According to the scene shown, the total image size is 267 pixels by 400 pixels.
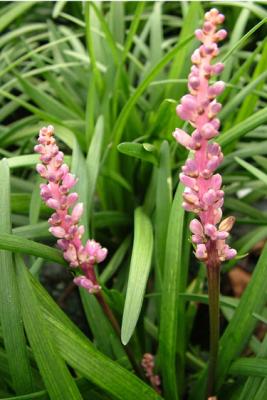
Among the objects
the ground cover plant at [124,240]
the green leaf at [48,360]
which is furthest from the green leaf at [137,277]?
the green leaf at [48,360]

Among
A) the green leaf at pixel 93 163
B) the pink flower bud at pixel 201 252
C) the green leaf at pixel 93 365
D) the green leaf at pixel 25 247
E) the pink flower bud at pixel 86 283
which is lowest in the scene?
the green leaf at pixel 93 365

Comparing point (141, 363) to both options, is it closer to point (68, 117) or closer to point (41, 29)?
point (68, 117)

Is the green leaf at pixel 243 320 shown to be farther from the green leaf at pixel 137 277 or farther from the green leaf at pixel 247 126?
the green leaf at pixel 247 126

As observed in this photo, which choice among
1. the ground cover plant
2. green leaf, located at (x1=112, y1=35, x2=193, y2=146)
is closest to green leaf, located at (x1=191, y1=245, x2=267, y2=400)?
the ground cover plant

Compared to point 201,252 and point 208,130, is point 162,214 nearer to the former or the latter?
point 201,252

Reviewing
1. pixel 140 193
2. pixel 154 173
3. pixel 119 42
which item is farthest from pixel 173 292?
pixel 119 42

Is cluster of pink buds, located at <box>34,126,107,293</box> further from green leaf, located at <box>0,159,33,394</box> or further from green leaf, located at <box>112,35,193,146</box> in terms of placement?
green leaf, located at <box>112,35,193,146</box>

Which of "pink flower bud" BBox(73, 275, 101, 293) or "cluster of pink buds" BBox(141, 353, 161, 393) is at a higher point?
"pink flower bud" BBox(73, 275, 101, 293)
